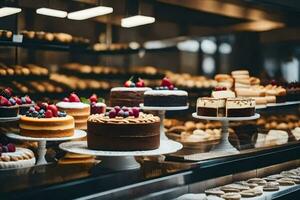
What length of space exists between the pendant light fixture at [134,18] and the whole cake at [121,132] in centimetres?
214

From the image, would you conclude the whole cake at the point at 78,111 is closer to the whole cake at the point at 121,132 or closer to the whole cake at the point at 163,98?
the whole cake at the point at 163,98

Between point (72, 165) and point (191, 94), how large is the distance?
9.41 feet

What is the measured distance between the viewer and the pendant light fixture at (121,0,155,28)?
448cm

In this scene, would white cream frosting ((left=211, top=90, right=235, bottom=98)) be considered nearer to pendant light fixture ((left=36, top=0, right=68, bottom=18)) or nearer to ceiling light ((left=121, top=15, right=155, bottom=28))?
ceiling light ((left=121, top=15, right=155, bottom=28))

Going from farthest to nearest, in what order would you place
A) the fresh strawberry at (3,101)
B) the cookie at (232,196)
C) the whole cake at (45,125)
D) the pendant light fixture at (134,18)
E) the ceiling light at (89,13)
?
the pendant light fixture at (134,18)
the ceiling light at (89,13)
the cookie at (232,196)
the fresh strawberry at (3,101)
the whole cake at (45,125)

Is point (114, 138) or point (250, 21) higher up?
point (250, 21)

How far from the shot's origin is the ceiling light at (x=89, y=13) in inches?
165

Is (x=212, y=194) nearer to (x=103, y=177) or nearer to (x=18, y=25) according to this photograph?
(x=103, y=177)

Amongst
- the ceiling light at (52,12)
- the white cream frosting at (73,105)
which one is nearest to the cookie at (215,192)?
the white cream frosting at (73,105)

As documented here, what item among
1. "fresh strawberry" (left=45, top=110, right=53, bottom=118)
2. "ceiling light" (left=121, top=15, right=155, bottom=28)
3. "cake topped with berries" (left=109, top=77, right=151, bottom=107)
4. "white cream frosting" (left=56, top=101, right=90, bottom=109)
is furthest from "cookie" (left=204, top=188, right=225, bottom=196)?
"ceiling light" (left=121, top=15, right=155, bottom=28)

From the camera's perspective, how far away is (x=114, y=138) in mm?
2424

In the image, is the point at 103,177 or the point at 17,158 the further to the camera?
the point at 17,158

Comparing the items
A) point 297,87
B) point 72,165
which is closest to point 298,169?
point 297,87

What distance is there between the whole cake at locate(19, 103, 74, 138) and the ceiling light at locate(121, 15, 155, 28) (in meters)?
2.14
